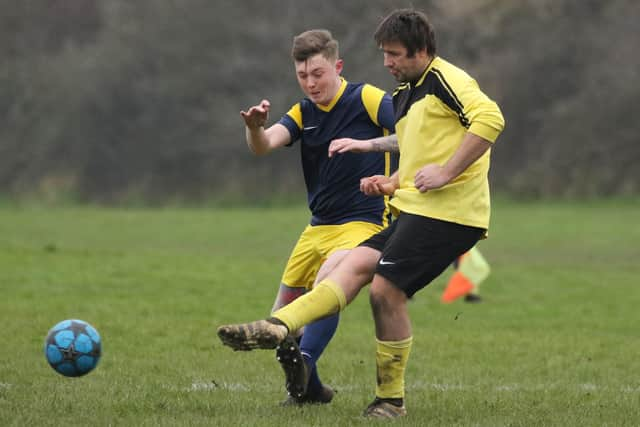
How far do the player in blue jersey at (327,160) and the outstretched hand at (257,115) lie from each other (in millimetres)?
259

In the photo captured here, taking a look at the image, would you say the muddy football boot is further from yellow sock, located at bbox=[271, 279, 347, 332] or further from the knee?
the knee

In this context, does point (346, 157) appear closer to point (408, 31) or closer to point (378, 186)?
point (378, 186)

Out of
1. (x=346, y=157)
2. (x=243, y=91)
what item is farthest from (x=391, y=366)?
(x=243, y=91)

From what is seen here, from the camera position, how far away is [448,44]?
120ft

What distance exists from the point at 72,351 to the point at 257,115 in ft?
5.13

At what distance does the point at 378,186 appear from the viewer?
607 centimetres

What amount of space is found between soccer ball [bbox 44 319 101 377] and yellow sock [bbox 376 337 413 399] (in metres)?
1.50

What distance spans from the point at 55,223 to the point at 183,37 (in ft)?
43.7

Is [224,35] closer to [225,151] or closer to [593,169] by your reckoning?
[225,151]

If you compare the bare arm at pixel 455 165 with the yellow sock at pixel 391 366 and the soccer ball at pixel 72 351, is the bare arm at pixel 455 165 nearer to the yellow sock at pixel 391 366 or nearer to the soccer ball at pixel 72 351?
the yellow sock at pixel 391 366

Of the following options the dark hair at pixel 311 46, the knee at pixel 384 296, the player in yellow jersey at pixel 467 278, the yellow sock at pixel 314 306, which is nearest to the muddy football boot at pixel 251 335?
the yellow sock at pixel 314 306

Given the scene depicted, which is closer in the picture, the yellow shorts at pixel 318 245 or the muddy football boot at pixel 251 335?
the muddy football boot at pixel 251 335

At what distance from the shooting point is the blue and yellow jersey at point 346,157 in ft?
22.2

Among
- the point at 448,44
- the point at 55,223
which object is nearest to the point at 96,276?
the point at 55,223
